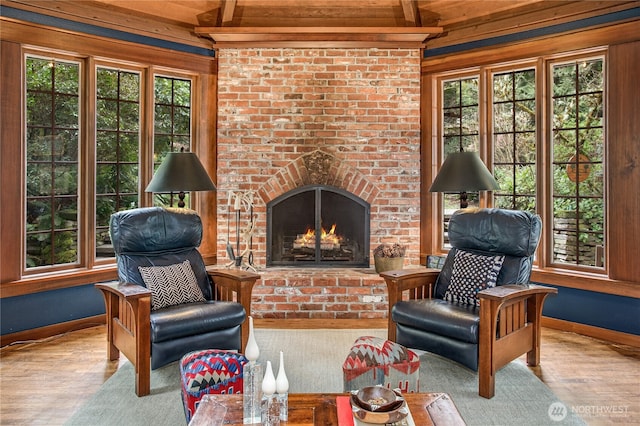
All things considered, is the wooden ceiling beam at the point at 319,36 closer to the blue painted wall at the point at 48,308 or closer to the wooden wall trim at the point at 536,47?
the wooden wall trim at the point at 536,47

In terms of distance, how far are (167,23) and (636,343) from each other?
526cm

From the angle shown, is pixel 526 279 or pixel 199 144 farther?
pixel 199 144

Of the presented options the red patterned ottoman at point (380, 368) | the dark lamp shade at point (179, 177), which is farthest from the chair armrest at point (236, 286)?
the red patterned ottoman at point (380, 368)

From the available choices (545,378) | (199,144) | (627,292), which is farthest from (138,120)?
(627,292)

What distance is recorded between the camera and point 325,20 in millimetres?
5137

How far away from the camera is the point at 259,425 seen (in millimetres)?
1778

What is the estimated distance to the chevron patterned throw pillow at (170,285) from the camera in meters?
3.29

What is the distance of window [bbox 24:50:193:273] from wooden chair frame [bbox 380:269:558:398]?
2.86m

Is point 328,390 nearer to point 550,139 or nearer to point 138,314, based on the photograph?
point 138,314

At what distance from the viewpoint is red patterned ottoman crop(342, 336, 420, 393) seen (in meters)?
2.41

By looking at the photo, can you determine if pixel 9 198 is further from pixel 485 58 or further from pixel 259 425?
pixel 485 58

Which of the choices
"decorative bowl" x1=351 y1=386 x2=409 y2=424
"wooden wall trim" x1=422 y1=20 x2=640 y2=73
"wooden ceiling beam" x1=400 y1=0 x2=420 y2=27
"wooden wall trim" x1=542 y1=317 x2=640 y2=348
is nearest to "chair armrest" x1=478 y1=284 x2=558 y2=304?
"wooden wall trim" x1=542 y1=317 x2=640 y2=348

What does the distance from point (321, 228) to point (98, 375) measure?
2590 mm

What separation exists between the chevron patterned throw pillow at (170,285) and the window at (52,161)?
143cm
